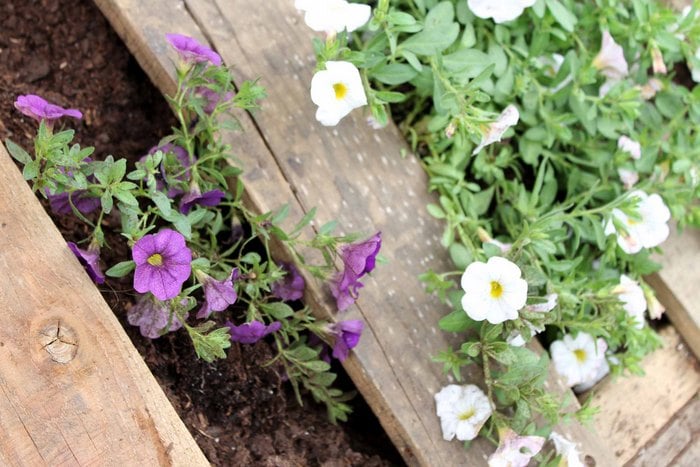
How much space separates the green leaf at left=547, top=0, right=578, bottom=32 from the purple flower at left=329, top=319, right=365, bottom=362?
82 cm

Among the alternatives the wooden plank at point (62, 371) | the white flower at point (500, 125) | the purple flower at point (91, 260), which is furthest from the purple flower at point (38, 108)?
the white flower at point (500, 125)

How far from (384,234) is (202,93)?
18.4 inches

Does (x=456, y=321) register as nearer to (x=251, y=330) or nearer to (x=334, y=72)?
(x=251, y=330)

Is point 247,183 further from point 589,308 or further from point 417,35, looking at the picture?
point 589,308

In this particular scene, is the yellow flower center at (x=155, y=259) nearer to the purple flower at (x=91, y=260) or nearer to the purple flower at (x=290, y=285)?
the purple flower at (x=91, y=260)

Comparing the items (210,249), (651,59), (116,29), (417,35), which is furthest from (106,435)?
(651,59)

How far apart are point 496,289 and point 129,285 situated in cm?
70

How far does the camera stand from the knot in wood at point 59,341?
1.31 metres

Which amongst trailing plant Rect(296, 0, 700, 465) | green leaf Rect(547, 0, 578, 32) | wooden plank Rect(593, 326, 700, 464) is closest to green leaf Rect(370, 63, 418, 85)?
trailing plant Rect(296, 0, 700, 465)

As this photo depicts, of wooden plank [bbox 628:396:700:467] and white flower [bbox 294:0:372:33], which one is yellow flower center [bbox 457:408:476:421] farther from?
white flower [bbox 294:0:372:33]

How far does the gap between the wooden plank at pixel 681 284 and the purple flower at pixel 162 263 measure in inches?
47.2

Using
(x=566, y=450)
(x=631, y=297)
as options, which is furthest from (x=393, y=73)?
(x=566, y=450)

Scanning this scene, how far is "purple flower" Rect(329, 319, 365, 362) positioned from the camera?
5.36ft

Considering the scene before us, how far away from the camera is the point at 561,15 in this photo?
1.89 m
